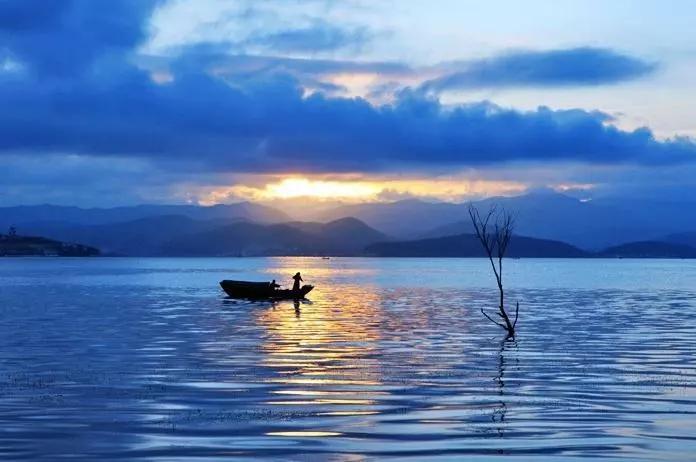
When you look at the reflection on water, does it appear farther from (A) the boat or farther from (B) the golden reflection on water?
(A) the boat

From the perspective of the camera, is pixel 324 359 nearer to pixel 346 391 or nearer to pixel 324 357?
pixel 324 357

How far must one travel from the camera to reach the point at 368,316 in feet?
245

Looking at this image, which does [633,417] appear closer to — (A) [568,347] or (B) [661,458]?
(B) [661,458]

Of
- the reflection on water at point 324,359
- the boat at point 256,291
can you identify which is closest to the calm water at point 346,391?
the reflection on water at point 324,359

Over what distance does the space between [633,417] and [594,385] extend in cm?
683

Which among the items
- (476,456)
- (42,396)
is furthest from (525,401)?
(42,396)

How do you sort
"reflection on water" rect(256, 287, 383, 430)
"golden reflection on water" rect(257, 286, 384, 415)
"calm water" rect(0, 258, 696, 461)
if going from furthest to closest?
1. "golden reflection on water" rect(257, 286, 384, 415)
2. "reflection on water" rect(256, 287, 383, 430)
3. "calm water" rect(0, 258, 696, 461)

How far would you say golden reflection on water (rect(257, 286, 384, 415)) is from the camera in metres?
29.4

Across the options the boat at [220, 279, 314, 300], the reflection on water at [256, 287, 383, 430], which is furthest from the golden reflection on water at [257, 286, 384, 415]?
the boat at [220, 279, 314, 300]

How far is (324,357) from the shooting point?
42.6 m

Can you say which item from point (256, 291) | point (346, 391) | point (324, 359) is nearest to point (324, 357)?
point (324, 359)

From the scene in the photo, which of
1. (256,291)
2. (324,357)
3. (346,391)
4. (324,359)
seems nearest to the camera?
(346,391)

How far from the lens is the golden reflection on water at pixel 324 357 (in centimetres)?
2936

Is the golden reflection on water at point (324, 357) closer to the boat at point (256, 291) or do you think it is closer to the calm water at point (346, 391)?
the calm water at point (346, 391)
